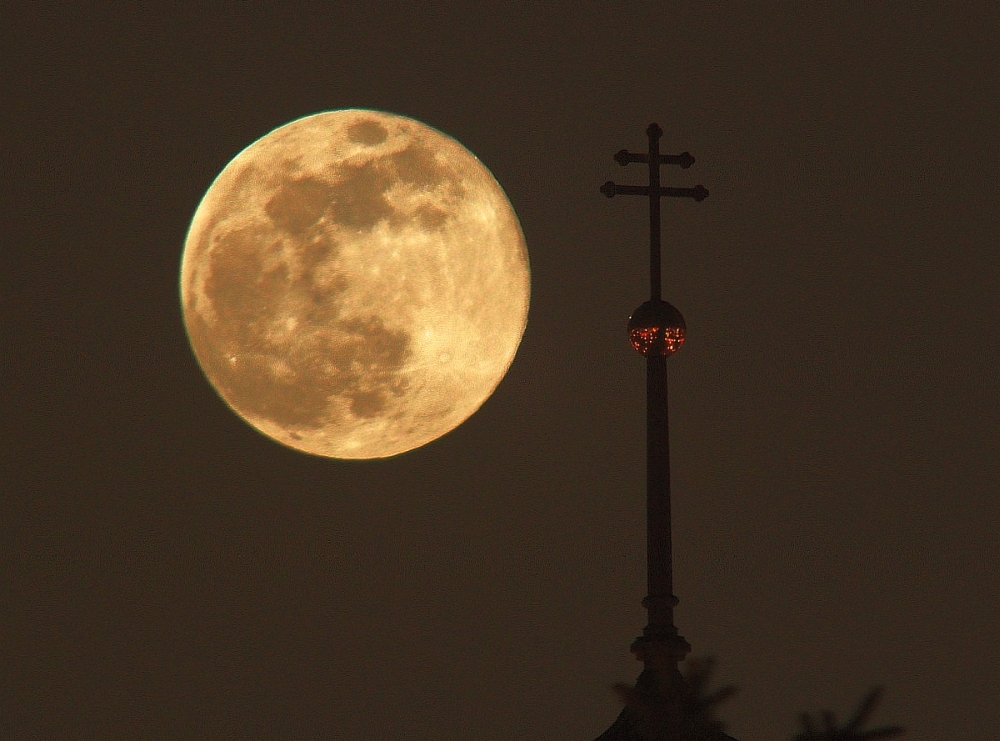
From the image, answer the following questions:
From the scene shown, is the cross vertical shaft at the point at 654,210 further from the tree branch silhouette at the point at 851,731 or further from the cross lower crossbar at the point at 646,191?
the tree branch silhouette at the point at 851,731

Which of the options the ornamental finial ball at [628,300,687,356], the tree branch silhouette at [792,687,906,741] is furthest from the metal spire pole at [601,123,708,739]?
the tree branch silhouette at [792,687,906,741]

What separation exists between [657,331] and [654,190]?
61.2 inches

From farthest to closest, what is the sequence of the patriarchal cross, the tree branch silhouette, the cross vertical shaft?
the cross vertical shaft → the patriarchal cross → the tree branch silhouette

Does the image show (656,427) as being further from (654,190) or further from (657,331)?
(654,190)

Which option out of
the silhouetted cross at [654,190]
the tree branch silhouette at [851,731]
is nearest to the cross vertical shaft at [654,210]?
the silhouetted cross at [654,190]

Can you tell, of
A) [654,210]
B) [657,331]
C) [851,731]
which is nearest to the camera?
[851,731]

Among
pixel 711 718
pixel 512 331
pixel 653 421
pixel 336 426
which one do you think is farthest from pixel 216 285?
pixel 711 718

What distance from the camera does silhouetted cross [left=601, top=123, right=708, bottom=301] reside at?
15.7 m

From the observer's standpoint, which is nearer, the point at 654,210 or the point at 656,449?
the point at 656,449

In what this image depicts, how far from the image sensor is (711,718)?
11672 mm

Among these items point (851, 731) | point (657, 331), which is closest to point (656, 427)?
point (657, 331)

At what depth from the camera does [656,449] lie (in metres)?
15.1

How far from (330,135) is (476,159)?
6.62 feet

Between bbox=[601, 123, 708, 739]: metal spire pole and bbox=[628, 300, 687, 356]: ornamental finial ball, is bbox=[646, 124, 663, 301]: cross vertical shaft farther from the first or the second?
bbox=[628, 300, 687, 356]: ornamental finial ball
